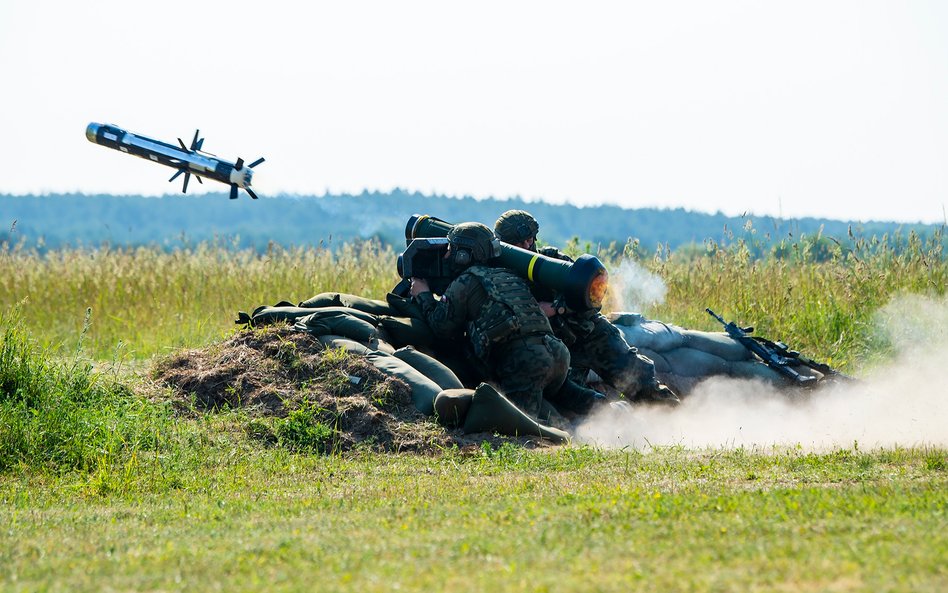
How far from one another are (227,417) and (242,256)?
9.94 metres

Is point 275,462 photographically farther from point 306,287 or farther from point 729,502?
point 306,287

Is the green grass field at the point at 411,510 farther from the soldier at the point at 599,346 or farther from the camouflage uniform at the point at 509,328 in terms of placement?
the soldier at the point at 599,346

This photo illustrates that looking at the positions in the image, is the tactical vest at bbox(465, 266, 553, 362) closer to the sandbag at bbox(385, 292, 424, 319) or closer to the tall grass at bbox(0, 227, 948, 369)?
the sandbag at bbox(385, 292, 424, 319)

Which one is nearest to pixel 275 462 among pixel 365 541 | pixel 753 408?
pixel 365 541

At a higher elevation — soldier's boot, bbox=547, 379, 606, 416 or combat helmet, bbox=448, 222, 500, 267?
combat helmet, bbox=448, 222, 500, 267

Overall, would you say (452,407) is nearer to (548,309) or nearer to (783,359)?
(548,309)

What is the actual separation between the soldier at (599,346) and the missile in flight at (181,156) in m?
2.61

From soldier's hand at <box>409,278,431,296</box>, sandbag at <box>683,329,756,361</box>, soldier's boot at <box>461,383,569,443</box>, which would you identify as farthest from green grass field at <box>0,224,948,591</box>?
sandbag at <box>683,329,756,361</box>

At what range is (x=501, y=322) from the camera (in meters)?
10.6

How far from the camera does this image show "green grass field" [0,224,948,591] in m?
4.96

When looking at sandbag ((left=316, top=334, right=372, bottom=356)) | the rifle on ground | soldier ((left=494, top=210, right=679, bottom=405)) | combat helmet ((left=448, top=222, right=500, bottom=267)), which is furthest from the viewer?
the rifle on ground

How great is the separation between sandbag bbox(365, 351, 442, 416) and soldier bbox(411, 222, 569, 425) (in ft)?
2.06

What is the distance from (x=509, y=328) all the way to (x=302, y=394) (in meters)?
1.91

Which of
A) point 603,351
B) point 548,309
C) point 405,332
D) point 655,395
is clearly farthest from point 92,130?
point 655,395
